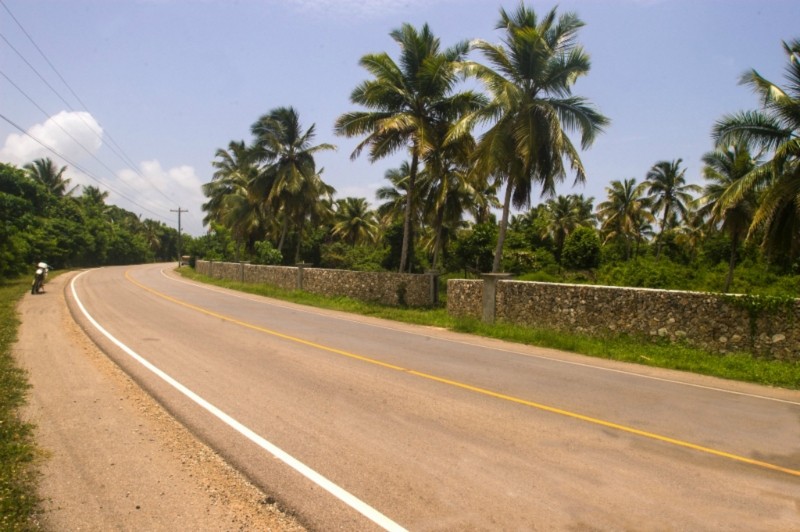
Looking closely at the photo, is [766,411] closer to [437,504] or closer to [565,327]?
[437,504]

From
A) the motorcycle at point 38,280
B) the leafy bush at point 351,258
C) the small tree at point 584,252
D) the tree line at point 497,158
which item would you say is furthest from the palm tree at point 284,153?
the small tree at point 584,252

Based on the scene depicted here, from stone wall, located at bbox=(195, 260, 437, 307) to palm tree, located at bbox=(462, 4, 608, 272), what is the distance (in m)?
6.01

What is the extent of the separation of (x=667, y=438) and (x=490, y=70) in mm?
15160

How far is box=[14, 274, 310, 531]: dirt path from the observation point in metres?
4.09

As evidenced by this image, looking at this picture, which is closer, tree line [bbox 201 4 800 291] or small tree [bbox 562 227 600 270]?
tree line [bbox 201 4 800 291]

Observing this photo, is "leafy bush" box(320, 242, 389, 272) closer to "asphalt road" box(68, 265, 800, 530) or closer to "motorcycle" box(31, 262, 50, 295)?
"motorcycle" box(31, 262, 50, 295)

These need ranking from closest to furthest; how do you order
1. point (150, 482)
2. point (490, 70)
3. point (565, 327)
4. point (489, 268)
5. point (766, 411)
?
point (150, 482) → point (766, 411) → point (565, 327) → point (490, 70) → point (489, 268)

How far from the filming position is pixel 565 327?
15250mm

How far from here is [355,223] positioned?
60.4m

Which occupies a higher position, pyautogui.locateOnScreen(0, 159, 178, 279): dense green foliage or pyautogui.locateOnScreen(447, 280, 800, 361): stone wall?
pyautogui.locateOnScreen(0, 159, 178, 279): dense green foliage

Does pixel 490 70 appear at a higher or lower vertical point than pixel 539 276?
higher

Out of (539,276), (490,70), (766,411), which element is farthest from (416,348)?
(539,276)

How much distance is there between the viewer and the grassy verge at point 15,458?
404 cm

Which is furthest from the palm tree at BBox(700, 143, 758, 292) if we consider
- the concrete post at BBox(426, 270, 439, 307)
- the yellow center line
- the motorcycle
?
the motorcycle
